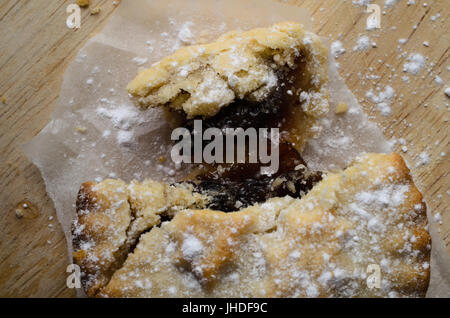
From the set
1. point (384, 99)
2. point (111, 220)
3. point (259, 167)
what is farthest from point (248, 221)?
point (384, 99)

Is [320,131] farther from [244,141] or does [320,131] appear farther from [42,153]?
[42,153]

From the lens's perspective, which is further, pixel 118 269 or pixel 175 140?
pixel 175 140

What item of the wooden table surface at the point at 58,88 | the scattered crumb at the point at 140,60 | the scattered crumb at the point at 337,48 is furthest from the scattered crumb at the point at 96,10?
the scattered crumb at the point at 337,48

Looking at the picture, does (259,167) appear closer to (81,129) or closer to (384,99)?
(384,99)

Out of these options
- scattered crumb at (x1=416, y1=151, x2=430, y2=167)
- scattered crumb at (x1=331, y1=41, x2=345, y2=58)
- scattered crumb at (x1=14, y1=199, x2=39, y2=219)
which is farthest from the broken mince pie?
scattered crumb at (x1=14, y1=199, x2=39, y2=219)

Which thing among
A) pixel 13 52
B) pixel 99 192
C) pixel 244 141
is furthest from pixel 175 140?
pixel 13 52

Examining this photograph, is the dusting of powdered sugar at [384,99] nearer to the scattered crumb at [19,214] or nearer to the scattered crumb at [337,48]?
the scattered crumb at [337,48]
